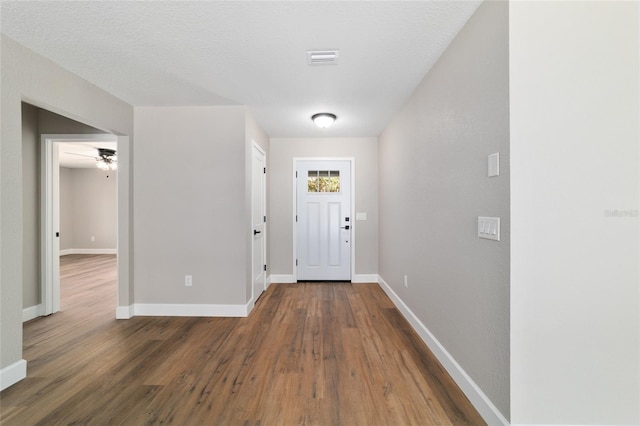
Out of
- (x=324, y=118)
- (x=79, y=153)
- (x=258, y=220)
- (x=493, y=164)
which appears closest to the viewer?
(x=493, y=164)

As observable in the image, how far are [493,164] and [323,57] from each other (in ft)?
4.79

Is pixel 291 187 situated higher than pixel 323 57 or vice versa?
pixel 323 57

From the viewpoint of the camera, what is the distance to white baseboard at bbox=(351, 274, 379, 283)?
463 centimetres

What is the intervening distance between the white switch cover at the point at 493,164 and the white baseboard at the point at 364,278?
11.0ft

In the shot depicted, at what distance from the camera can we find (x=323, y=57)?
2.12 metres

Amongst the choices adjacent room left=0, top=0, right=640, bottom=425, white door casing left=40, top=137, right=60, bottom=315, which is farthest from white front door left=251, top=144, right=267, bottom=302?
white door casing left=40, top=137, right=60, bottom=315

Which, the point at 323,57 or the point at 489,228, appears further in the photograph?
the point at 323,57

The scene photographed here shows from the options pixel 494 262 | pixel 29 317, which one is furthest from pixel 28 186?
pixel 494 262

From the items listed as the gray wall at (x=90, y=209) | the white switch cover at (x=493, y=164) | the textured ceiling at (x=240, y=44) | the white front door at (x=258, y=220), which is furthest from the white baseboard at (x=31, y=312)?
the gray wall at (x=90, y=209)

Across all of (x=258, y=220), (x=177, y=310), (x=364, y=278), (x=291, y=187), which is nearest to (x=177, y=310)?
(x=177, y=310)

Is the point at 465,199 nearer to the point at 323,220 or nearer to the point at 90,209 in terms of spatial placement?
the point at 323,220

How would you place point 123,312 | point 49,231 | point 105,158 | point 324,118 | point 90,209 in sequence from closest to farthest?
point 123,312, point 49,231, point 324,118, point 105,158, point 90,209

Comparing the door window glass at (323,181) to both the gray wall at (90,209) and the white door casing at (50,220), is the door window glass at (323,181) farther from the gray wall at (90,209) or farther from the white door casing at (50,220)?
the gray wall at (90,209)

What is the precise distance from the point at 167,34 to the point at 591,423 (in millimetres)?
3378
